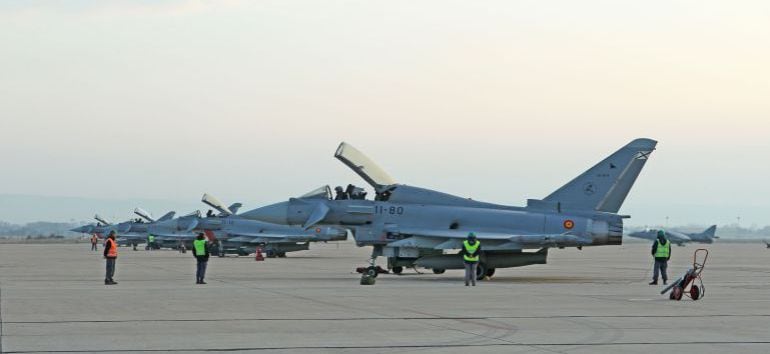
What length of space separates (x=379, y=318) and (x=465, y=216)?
44.9 ft

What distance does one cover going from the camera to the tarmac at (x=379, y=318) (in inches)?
501

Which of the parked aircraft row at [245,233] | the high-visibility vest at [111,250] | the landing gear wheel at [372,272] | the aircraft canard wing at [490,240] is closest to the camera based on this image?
the high-visibility vest at [111,250]

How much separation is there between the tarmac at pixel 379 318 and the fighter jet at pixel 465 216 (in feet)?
8.78

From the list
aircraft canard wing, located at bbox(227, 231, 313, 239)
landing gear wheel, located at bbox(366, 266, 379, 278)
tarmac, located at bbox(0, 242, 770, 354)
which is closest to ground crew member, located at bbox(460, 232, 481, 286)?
tarmac, located at bbox(0, 242, 770, 354)

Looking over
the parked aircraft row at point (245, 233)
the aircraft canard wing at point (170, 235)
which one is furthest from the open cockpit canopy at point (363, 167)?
the aircraft canard wing at point (170, 235)

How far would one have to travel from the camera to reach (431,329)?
574 inches

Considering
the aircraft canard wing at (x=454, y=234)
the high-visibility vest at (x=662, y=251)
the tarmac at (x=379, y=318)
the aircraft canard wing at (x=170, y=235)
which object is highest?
the aircraft canard wing at (x=170, y=235)

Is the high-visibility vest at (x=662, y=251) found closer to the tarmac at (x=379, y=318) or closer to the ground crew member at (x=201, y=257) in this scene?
the tarmac at (x=379, y=318)

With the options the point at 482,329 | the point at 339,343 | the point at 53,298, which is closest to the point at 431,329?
the point at 482,329

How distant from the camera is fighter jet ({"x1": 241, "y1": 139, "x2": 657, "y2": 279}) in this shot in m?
29.0

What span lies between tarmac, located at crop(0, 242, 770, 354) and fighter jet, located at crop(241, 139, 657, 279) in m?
2.67

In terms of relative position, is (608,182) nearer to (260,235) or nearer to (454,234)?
(454,234)

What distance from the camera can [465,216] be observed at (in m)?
29.7

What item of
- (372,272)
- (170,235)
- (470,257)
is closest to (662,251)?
(470,257)
